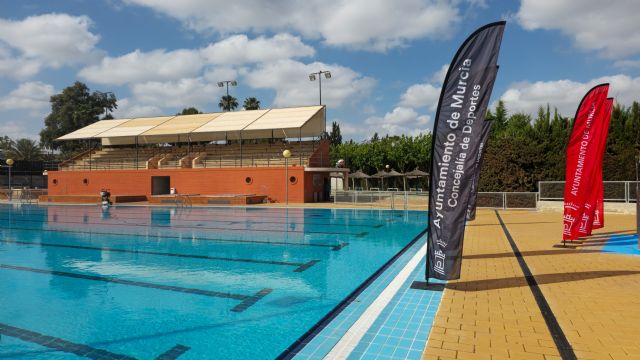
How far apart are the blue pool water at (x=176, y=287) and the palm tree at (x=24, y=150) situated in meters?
62.1

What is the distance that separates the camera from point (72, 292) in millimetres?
6578

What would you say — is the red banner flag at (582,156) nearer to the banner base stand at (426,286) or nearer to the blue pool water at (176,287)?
the blue pool water at (176,287)

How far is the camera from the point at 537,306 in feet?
17.3

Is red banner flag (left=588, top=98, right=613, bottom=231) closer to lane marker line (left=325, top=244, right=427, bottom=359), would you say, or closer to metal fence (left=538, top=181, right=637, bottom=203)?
lane marker line (left=325, top=244, right=427, bottom=359)

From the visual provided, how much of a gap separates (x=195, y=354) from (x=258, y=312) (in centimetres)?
138

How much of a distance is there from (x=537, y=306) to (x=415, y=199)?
20.3m

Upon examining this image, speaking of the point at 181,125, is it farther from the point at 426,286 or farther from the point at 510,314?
the point at 510,314

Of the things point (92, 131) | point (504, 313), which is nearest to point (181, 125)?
point (92, 131)

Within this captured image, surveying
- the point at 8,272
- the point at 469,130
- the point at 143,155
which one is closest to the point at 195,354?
the point at 469,130

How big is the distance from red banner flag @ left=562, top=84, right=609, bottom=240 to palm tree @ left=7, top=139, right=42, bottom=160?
7693cm

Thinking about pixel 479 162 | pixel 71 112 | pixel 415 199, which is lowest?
→ pixel 415 199

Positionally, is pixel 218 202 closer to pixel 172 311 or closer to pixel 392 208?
pixel 392 208

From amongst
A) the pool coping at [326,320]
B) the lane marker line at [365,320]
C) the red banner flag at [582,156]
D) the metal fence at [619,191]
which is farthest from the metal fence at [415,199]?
the lane marker line at [365,320]

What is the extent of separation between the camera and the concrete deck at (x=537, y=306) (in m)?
4.00
